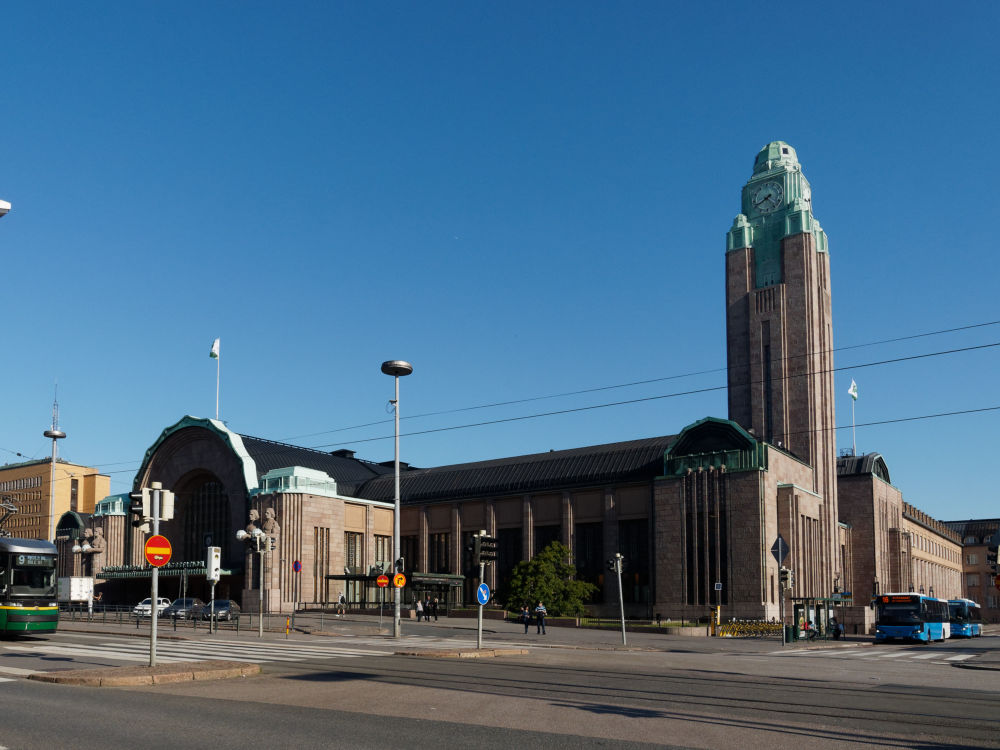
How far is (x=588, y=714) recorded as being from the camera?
1323 centimetres

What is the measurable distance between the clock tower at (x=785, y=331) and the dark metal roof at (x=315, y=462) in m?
32.7

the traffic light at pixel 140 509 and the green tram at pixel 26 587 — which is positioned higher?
the traffic light at pixel 140 509

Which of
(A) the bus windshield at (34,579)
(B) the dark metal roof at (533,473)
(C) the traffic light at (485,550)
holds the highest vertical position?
(B) the dark metal roof at (533,473)

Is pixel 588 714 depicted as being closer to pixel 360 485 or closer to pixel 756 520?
pixel 756 520

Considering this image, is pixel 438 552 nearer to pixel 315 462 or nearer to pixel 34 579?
pixel 315 462

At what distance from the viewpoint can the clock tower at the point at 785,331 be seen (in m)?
78.3

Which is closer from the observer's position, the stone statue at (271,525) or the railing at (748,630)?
the railing at (748,630)

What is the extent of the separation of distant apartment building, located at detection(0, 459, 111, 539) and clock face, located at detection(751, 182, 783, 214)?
304 ft

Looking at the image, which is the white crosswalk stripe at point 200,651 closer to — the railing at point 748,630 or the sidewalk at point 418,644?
the sidewalk at point 418,644

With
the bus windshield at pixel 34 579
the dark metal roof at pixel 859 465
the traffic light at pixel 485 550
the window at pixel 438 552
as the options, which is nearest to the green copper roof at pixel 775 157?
the dark metal roof at pixel 859 465

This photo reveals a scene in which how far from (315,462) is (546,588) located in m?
29.9

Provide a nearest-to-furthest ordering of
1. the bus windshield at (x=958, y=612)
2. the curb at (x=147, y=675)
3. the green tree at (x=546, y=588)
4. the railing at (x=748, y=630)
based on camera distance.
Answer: the curb at (x=147, y=675) → the railing at (x=748, y=630) → the bus windshield at (x=958, y=612) → the green tree at (x=546, y=588)

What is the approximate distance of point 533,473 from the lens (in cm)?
7438

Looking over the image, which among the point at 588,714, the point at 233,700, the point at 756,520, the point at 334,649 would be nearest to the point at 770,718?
the point at 588,714
